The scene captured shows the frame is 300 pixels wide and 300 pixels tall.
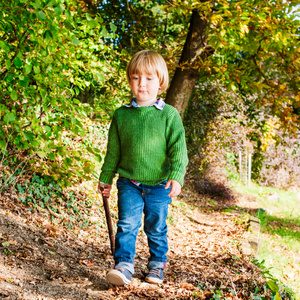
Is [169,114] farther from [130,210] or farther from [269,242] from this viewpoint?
[269,242]

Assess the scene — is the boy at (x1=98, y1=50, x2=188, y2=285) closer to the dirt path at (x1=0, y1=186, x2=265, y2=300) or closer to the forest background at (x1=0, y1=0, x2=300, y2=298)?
the dirt path at (x1=0, y1=186, x2=265, y2=300)

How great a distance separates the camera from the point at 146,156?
2.43m

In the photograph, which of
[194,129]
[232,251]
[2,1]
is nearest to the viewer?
[2,1]

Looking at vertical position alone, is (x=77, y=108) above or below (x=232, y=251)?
above

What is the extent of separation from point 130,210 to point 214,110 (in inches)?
275

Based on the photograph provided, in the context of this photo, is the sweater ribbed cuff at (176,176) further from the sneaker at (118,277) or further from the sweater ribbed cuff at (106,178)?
the sneaker at (118,277)

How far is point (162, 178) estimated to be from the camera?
248 centimetres

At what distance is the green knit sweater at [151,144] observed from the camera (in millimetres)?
2432

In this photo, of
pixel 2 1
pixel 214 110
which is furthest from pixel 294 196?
pixel 2 1

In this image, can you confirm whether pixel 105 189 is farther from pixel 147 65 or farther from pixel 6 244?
pixel 147 65

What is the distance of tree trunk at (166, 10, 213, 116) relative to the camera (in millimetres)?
5789

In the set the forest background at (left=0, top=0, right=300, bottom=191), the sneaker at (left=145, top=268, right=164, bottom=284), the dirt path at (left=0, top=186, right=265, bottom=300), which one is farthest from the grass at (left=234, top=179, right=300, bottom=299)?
the forest background at (left=0, top=0, right=300, bottom=191)

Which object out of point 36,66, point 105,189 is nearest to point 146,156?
point 105,189

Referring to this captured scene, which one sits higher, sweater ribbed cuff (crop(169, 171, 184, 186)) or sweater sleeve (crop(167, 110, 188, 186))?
sweater sleeve (crop(167, 110, 188, 186))
